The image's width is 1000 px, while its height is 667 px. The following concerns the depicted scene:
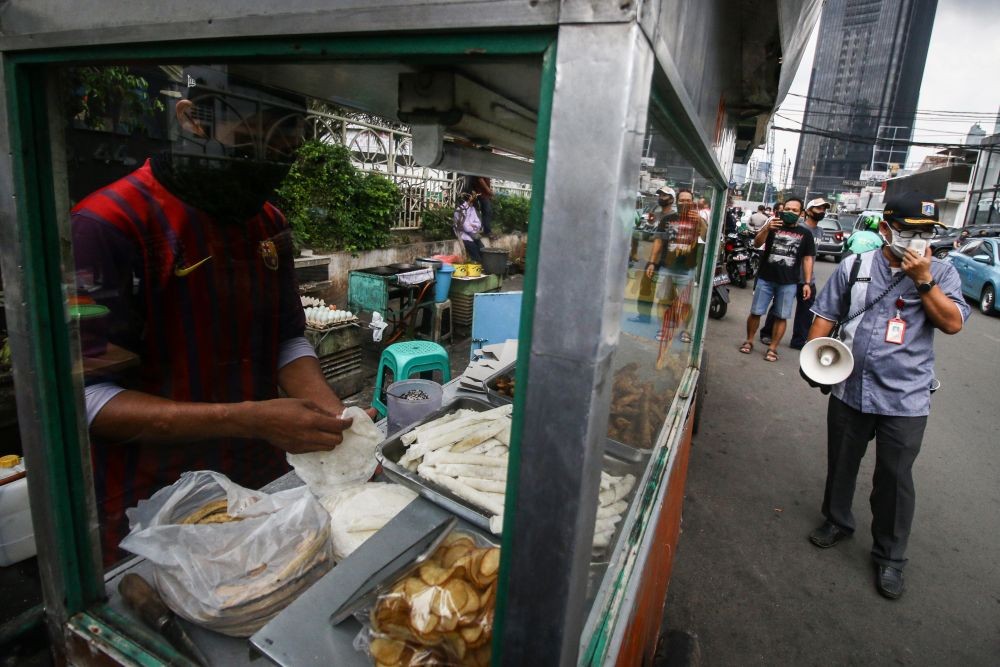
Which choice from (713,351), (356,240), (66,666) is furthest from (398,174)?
(66,666)

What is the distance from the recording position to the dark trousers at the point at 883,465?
3.06 meters

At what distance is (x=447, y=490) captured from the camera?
60.0 inches

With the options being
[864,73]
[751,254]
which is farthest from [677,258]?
[864,73]

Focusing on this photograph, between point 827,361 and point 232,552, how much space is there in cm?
314

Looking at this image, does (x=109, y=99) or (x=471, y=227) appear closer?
(x=109, y=99)

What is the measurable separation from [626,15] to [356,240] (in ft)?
25.6

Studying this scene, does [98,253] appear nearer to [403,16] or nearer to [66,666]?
[66,666]

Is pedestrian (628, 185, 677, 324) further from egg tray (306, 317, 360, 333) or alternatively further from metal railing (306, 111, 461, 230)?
metal railing (306, 111, 461, 230)

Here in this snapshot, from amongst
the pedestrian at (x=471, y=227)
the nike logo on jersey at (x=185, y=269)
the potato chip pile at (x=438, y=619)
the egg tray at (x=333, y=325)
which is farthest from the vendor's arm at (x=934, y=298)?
the pedestrian at (x=471, y=227)

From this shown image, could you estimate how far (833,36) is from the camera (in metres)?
77.2

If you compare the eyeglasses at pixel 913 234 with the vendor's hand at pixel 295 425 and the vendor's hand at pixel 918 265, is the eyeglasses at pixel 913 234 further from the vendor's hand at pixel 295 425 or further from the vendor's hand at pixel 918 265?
the vendor's hand at pixel 295 425

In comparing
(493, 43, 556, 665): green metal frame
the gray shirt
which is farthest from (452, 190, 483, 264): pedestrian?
(493, 43, 556, 665): green metal frame

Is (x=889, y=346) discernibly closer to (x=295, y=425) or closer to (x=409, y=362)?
(x=409, y=362)

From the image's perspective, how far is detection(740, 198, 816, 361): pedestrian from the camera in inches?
273
